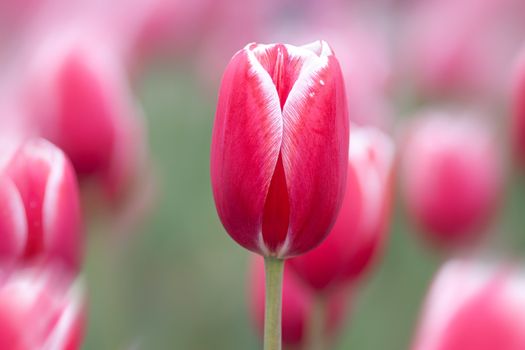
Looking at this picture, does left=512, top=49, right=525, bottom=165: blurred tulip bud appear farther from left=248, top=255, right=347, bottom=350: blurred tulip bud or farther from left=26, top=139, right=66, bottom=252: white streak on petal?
left=26, top=139, right=66, bottom=252: white streak on petal

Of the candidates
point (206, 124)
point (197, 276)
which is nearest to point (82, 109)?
point (197, 276)

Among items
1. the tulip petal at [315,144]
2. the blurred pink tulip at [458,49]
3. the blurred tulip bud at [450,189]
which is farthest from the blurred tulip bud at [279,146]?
the blurred pink tulip at [458,49]

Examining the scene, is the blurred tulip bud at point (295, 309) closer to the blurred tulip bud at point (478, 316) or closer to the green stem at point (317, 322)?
the green stem at point (317, 322)

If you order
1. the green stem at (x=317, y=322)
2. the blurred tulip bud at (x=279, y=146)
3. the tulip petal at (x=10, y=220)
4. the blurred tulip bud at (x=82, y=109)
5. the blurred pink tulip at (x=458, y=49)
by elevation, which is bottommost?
the green stem at (x=317, y=322)

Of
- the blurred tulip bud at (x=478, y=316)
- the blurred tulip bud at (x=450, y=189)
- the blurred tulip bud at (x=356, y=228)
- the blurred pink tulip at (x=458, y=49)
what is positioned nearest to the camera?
the blurred tulip bud at (x=478, y=316)

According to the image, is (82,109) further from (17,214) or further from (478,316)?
(478,316)

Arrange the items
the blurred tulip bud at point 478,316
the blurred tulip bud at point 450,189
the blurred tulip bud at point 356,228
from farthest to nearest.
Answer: the blurred tulip bud at point 450,189 < the blurred tulip bud at point 356,228 < the blurred tulip bud at point 478,316

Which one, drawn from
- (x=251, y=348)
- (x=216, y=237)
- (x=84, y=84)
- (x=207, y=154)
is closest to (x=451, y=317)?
(x=84, y=84)

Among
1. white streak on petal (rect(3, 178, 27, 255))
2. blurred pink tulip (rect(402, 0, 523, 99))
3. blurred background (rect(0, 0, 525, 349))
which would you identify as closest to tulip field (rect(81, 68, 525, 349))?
blurred background (rect(0, 0, 525, 349))
